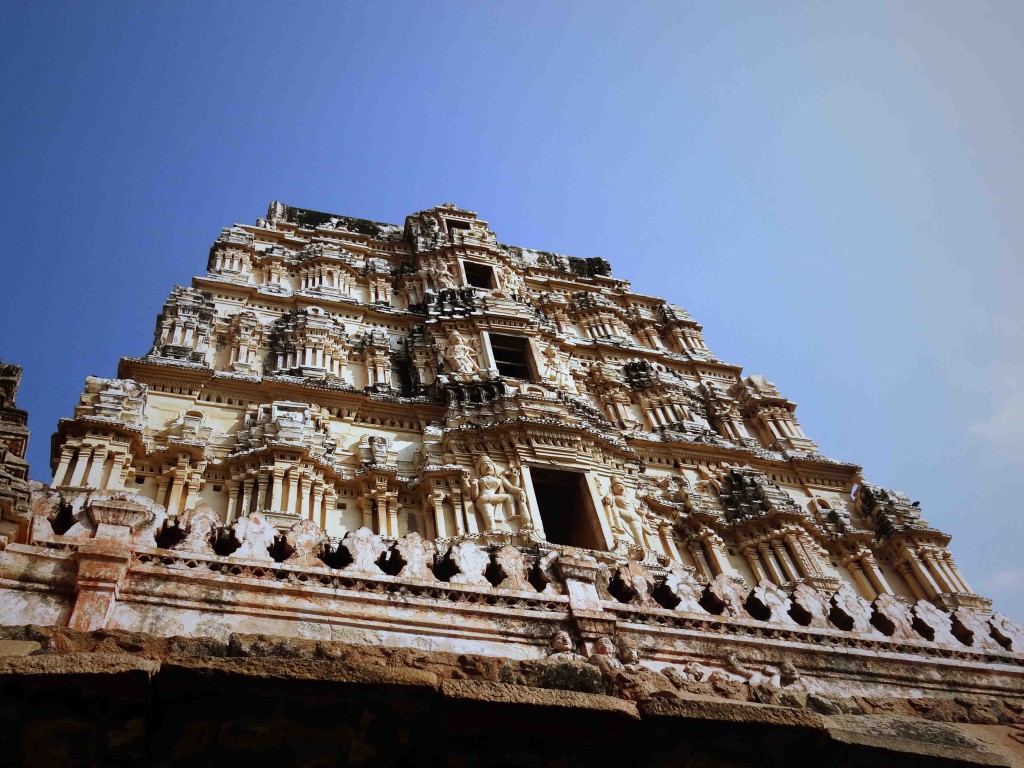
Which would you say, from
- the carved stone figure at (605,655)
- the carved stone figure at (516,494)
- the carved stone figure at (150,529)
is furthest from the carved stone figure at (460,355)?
the carved stone figure at (150,529)

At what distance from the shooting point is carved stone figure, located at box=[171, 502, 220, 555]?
760 centimetres

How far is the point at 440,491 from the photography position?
14.8 meters

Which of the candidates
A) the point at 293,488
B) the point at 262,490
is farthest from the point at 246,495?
the point at 293,488

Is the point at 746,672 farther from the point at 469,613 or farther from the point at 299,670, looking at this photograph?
the point at 299,670

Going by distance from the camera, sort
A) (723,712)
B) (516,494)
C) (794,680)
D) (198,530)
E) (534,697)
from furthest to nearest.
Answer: (516,494) → (794,680) → (198,530) → (723,712) → (534,697)

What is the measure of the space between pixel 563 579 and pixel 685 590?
4.83ft

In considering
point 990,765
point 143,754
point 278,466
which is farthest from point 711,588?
point 278,466

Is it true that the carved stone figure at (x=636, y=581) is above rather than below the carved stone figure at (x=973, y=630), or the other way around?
above

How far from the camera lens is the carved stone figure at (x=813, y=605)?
9.48 meters

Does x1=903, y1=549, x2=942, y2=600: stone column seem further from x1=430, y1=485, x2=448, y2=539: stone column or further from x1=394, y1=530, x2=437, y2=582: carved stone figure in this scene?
x1=394, y1=530, x2=437, y2=582: carved stone figure

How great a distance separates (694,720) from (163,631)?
13.5ft

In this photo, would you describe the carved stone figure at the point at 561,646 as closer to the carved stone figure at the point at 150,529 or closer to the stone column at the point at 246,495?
the carved stone figure at the point at 150,529

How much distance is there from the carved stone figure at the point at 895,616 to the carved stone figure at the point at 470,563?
460 cm

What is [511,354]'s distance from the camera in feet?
67.5
